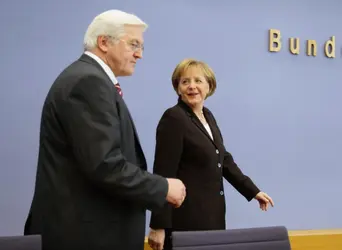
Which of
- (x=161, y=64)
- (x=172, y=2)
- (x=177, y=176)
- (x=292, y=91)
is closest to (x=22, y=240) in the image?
(x=177, y=176)

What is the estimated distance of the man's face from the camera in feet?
5.88

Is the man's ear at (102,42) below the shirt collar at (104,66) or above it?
above

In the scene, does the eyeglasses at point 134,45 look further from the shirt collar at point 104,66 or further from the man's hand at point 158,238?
the man's hand at point 158,238

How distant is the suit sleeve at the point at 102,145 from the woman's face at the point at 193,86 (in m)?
0.87

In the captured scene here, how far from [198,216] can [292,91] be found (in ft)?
5.01

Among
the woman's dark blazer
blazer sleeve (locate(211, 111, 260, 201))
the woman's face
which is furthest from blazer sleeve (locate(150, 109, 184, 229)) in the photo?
blazer sleeve (locate(211, 111, 260, 201))

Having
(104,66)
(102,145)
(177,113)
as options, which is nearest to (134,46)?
(104,66)

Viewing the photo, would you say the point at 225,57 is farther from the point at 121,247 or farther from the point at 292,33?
the point at 121,247

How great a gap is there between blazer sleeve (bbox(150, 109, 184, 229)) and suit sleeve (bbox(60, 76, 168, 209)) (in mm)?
623

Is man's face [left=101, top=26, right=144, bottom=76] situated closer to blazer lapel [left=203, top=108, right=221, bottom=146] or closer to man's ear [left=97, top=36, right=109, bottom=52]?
man's ear [left=97, top=36, right=109, bottom=52]

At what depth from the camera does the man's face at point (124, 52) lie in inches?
70.6

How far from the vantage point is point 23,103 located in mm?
2902

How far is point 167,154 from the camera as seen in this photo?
2.30m

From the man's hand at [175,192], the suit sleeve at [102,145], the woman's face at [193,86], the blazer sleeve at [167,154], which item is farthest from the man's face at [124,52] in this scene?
the woman's face at [193,86]
